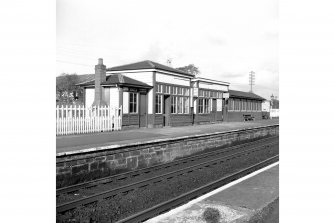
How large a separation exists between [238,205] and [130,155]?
4496 millimetres

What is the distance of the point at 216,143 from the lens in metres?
13.3

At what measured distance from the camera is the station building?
50.8ft

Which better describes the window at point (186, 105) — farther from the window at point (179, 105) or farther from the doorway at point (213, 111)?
the doorway at point (213, 111)

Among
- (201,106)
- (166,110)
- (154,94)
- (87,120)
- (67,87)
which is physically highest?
(67,87)

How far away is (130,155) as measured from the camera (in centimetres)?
848

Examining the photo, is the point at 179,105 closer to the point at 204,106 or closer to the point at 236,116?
the point at 204,106

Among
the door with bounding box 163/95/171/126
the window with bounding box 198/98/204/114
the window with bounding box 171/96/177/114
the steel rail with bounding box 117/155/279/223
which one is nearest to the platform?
the steel rail with bounding box 117/155/279/223

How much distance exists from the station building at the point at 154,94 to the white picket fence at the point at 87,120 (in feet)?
2.21

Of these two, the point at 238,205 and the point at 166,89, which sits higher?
the point at 166,89

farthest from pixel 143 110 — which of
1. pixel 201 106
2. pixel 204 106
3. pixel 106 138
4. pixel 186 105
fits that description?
pixel 204 106

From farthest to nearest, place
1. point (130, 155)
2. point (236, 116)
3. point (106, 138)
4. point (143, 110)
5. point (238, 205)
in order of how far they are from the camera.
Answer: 1. point (236, 116)
2. point (143, 110)
3. point (106, 138)
4. point (130, 155)
5. point (238, 205)
